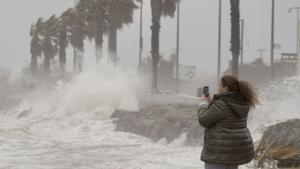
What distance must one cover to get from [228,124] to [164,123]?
17.8 m

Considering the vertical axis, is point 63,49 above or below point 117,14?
below

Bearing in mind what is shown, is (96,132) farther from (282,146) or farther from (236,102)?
(236,102)

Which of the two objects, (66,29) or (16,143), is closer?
(16,143)

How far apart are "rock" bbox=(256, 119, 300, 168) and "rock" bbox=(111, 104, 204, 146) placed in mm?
4989

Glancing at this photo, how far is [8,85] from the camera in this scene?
88.3m

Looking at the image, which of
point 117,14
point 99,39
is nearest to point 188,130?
point 117,14

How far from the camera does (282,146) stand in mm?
12375

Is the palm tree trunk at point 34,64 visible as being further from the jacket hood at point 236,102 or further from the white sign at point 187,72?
the jacket hood at point 236,102

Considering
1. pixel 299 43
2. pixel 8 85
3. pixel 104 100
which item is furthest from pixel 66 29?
pixel 104 100

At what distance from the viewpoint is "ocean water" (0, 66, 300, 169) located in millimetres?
14781

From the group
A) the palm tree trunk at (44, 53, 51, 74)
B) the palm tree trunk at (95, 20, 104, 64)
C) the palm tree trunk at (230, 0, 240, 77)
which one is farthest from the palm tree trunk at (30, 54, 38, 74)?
the palm tree trunk at (230, 0, 240, 77)

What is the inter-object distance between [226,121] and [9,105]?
4534 cm

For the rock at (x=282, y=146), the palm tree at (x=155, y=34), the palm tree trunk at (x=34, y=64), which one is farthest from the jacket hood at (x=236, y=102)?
the palm tree trunk at (x=34, y=64)

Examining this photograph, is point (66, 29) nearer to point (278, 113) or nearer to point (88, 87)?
point (88, 87)
